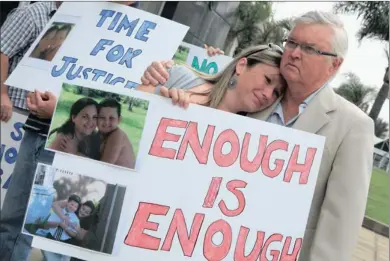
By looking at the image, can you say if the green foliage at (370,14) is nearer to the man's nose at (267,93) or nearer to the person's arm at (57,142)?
the man's nose at (267,93)

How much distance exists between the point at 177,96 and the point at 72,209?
447 mm

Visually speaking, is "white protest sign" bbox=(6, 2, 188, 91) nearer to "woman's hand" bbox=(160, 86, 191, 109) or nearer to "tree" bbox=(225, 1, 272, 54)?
"woman's hand" bbox=(160, 86, 191, 109)

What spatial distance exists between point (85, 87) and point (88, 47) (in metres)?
1.18

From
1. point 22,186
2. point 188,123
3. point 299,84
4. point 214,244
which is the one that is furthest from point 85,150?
point 22,186

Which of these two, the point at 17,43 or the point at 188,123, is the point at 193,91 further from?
the point at 17,43

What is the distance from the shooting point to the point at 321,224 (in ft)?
5.52

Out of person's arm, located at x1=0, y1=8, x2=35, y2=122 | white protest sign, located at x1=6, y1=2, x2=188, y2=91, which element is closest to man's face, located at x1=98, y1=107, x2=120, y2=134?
white protest sign, located at x1=6, y1=2, x2=188, y2=91

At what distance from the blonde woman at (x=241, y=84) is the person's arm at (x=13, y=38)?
1.25m

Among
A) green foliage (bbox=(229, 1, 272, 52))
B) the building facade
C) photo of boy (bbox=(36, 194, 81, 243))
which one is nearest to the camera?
photo of boy (bbox=(36, 194, 81, 243))

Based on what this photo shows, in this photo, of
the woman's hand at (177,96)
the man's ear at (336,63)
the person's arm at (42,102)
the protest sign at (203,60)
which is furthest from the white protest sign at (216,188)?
the protest sign at (203,60)

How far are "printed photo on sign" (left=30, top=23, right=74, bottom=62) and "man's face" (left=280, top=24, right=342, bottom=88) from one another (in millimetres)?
1346

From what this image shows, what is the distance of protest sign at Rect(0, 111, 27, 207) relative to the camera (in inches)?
122

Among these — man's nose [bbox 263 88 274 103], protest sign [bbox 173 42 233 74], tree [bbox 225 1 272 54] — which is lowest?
man's nose [bbox 263 88 274 103]

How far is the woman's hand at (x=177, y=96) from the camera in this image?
1.67m
